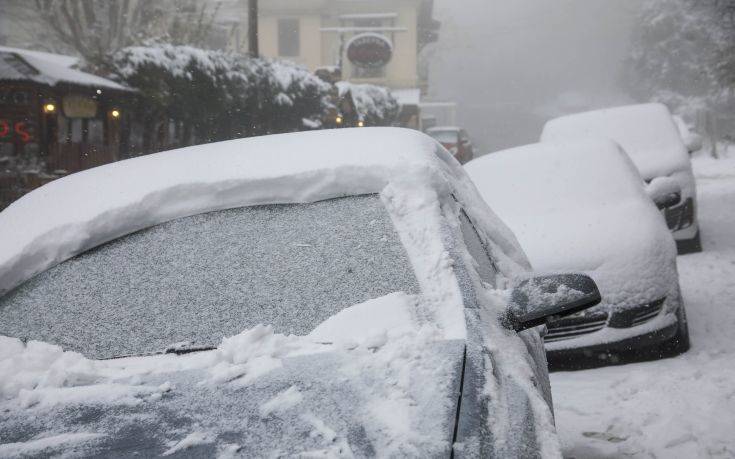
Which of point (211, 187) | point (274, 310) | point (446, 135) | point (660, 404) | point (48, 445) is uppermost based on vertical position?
point (211, 187)

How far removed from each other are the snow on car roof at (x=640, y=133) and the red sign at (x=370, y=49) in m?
17.6

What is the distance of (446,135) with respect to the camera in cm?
2456

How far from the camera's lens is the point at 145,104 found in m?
13.2

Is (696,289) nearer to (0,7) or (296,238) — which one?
(296,238)

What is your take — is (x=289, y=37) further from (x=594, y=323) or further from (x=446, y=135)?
(x=594, y=323)

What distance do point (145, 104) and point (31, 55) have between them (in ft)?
7.12

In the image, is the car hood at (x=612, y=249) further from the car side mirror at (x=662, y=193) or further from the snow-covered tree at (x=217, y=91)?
the snow-covered tree at (x=217, y=91)

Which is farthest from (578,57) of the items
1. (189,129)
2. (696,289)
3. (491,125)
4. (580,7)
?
(696,289)

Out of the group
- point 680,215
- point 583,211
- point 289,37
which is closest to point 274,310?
point 583,211

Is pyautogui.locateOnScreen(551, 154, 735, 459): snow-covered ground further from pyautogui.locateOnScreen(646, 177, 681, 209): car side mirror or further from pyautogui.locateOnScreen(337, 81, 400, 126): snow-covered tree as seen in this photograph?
pyautogui.locateOnScreen(337, 81, 400, 126): snow-covered tree

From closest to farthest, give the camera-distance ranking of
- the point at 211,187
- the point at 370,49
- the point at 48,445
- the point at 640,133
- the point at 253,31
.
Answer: the point at 48,445
the point at 211,187
the point at 640,133
the point at 253,31
the point at 370,49

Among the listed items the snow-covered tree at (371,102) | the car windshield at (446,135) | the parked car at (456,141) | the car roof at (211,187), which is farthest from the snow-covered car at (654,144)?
the car windshield at (446,135)

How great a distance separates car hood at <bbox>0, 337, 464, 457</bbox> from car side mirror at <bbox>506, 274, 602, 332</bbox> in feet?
1.19

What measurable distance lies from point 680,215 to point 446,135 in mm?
16949
